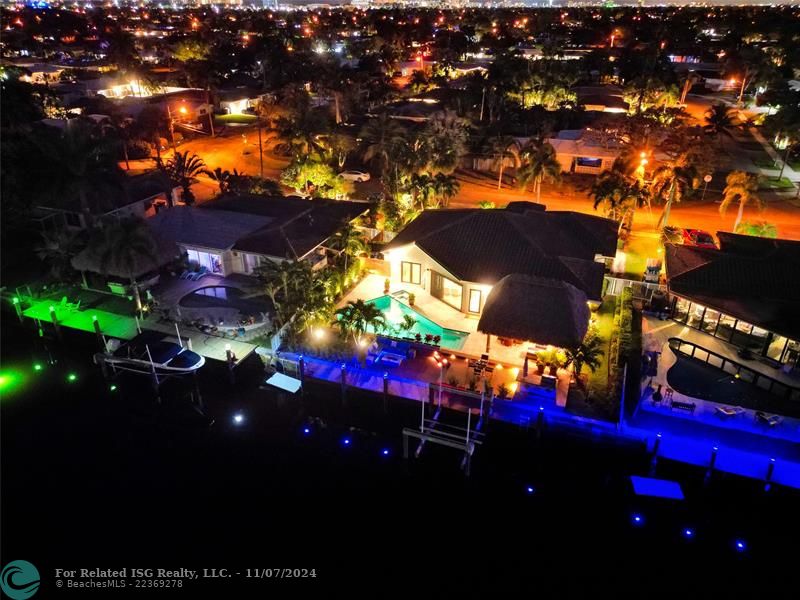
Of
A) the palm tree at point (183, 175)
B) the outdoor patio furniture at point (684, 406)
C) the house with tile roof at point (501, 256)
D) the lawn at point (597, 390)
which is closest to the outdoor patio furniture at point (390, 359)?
the house with tile roof at point (501, 256)

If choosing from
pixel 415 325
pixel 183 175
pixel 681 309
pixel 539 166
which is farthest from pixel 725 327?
pixel 183 175

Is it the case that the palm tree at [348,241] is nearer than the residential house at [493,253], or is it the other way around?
the residential house at [493,253]

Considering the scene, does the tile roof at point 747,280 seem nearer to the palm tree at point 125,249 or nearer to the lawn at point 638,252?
the lawn at point 638,252

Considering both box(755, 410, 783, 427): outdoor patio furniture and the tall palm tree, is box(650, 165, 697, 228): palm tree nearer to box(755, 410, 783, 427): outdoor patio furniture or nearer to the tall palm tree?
box(755, 410, 783, 427): outdoor patio furniture

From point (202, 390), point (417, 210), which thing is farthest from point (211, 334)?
point (417, 210)

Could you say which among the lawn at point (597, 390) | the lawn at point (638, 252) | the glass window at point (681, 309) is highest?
the glass window at point (681, 309)

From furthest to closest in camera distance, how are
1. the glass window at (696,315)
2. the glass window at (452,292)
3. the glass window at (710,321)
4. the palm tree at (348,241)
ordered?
the palm tree at (348,241) → the glass window at (452,292) → the glass window at (696,315) → the glass window at (710,321)

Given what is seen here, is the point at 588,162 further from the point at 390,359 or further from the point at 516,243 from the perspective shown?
the point at 390,359

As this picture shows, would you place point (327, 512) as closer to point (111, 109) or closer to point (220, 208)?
point (220, 208)
